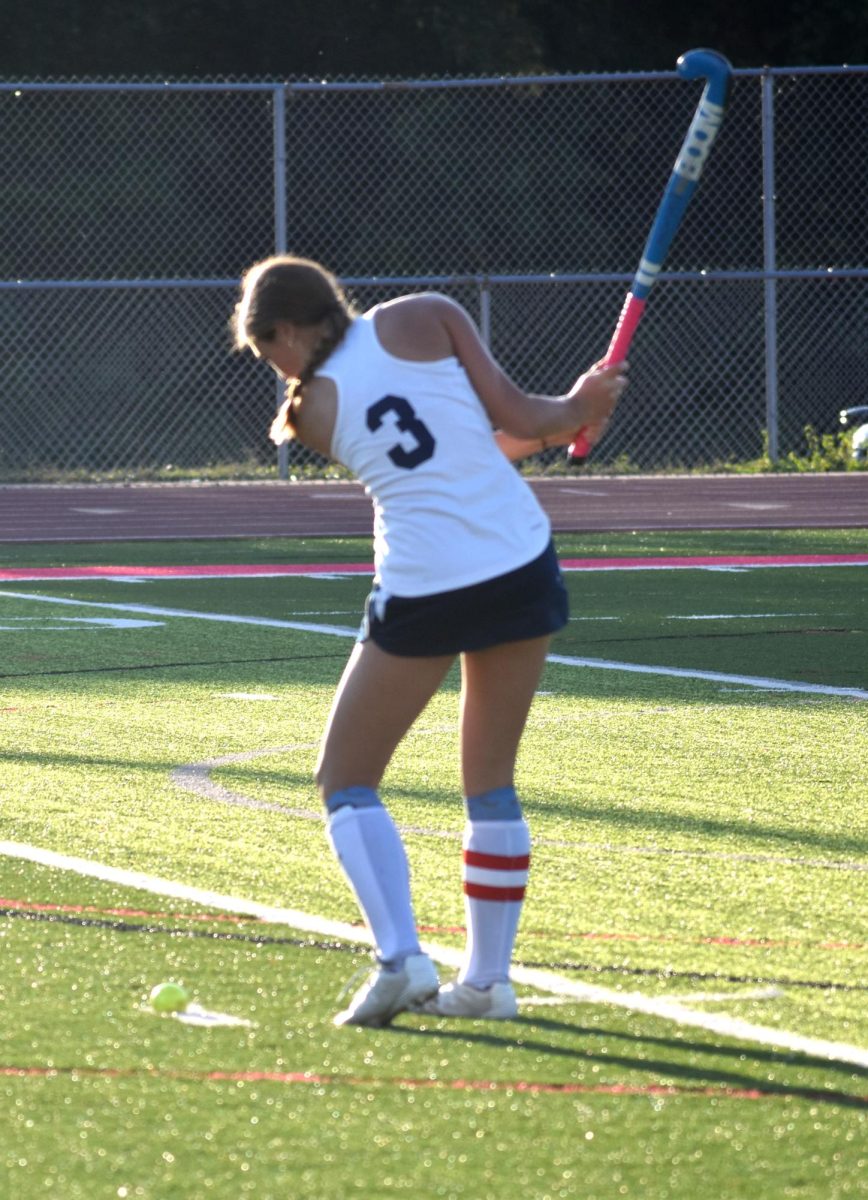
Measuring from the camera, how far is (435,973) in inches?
186

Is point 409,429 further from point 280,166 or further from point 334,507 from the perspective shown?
point 334,507

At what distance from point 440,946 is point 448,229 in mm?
22479

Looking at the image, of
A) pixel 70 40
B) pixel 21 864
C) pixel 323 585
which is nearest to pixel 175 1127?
pixel 21 864

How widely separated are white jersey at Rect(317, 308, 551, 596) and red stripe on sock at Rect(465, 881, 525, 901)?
0.67 meters

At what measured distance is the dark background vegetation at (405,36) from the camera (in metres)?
28.8

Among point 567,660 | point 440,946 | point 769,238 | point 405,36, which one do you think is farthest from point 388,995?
point 405,36

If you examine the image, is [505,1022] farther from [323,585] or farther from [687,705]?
[323,585]

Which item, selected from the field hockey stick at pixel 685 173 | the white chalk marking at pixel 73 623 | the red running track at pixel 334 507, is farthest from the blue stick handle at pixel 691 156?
the red running track at pixel 334 507

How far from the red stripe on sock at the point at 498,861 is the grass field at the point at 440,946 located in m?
0.31

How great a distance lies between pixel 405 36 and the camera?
2989 centimetres

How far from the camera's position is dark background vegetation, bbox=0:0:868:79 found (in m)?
28.8

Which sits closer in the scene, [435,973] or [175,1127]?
[175,1127]

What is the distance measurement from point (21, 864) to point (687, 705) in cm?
399

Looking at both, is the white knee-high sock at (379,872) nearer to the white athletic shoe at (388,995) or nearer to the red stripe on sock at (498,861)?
the white athletic shoe at (388,995)
